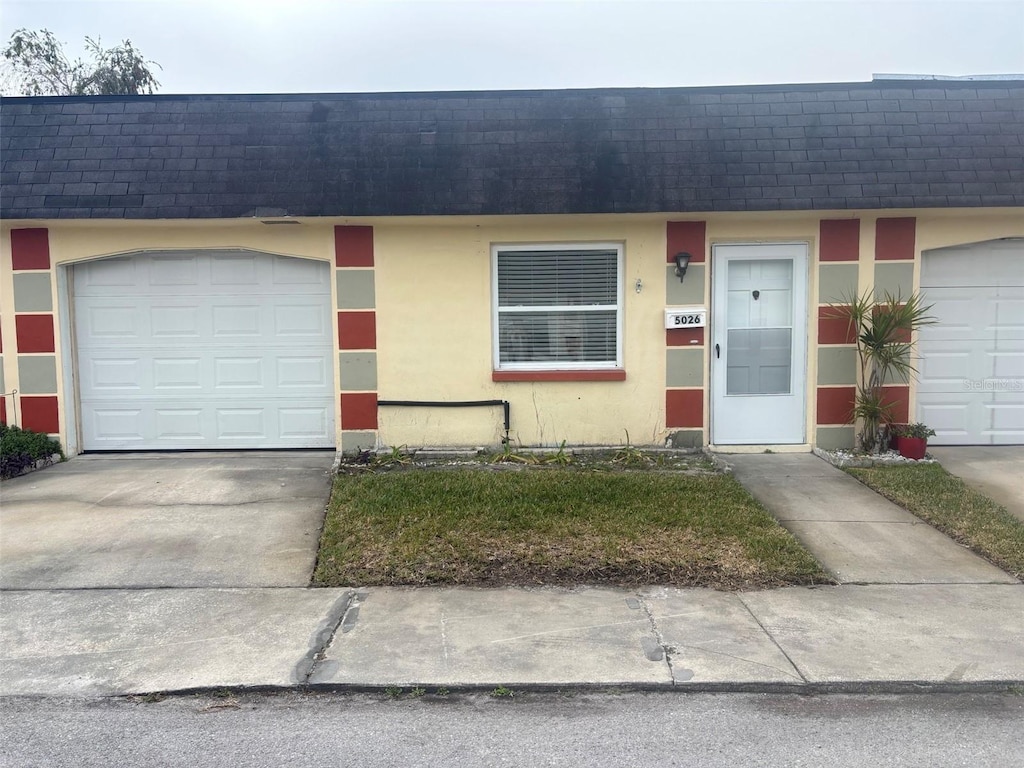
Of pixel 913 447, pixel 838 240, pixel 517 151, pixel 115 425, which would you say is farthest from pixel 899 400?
pixel 115 425

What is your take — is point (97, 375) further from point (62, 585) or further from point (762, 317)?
point (762, 317)

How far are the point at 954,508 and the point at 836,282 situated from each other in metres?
2.83

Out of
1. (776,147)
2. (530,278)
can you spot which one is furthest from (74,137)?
(776,147)

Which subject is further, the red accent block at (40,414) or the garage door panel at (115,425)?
the garage door panel at (115,425)

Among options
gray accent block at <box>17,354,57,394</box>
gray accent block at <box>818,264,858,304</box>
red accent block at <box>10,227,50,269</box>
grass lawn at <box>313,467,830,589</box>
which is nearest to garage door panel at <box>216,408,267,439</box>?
gray accent block at <box>17,354,57,394</box>

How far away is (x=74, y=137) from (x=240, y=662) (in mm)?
6622

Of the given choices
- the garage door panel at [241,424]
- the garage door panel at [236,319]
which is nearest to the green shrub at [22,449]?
the garage door panel at [241,424]

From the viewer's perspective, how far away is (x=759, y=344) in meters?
8.54

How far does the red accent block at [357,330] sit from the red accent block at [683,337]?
10.6 feet

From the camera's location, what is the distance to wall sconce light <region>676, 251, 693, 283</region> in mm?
8195

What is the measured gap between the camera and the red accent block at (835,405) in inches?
333

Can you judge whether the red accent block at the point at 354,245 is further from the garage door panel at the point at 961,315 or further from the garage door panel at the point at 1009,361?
the garage door panel at the point at 1009,361

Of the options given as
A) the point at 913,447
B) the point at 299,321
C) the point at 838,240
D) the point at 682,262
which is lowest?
the point at 913,447

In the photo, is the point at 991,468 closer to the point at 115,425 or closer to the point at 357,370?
the point at 357,370
